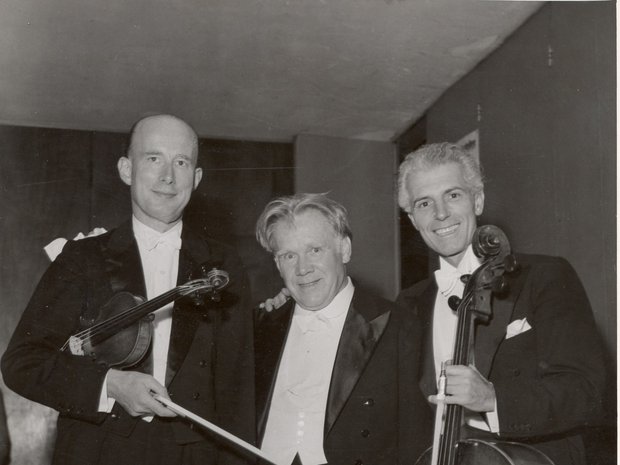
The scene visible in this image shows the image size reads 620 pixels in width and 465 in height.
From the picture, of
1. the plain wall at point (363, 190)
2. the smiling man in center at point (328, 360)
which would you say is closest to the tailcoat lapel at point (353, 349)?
the smiling man in center at point (328, 360)

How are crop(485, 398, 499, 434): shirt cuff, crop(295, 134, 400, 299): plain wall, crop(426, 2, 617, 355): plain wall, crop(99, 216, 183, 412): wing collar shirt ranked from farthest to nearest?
1. crop(295, 134, 400, 299): plain wall
2. crop(426, 2, 617, 355): plain wall
3. crop(99, 216, 183, 412): wing collar shirt
4. crop(485, 398, 499, 434): shirt cuff

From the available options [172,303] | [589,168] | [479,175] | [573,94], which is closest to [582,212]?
[589,168]

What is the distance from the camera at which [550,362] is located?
5.82ft

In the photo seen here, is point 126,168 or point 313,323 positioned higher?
point 126,168

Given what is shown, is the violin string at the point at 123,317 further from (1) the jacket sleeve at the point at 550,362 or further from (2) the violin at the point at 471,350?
(1) the jacket sleeve at the point at 550,362

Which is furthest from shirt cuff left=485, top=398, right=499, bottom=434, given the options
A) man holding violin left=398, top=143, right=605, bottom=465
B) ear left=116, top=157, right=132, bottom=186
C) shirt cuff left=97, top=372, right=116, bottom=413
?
ear left=116, top=157, right=132, bottom=186

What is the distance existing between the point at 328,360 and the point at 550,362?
618 millimetres

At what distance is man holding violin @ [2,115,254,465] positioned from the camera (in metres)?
1.80

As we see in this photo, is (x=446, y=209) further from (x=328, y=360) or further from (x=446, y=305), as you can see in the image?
(x=328, y=360)

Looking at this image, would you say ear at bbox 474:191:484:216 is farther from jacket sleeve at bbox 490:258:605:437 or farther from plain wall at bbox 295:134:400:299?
plain wall at bbox 295:134:400:299

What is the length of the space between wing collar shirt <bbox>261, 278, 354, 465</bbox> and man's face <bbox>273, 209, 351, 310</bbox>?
44mm

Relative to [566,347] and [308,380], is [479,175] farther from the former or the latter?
[308,380]

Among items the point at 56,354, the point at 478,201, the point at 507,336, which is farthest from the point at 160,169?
Result: the point at 507,336

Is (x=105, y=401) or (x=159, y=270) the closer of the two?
(x=105, y=401)
